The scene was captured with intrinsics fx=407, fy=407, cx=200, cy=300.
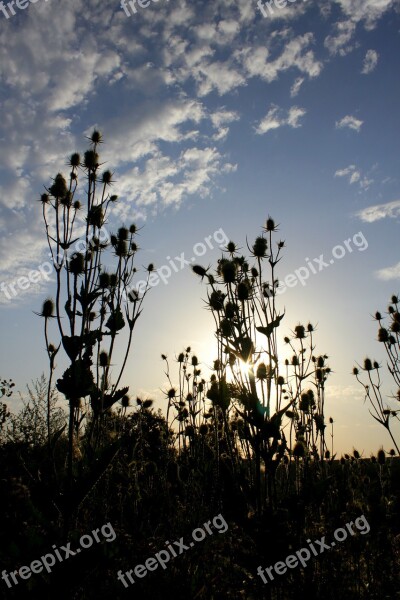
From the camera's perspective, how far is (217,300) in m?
5.73

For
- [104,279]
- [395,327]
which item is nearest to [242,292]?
[104,279]

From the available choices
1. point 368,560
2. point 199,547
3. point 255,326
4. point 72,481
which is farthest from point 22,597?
point 368,560

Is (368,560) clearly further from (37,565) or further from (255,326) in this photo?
(37,565)

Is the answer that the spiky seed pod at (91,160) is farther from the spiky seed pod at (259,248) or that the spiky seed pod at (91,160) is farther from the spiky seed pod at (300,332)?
the spiky seed pod at (300,332)

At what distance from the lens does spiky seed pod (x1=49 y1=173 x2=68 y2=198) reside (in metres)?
5.27

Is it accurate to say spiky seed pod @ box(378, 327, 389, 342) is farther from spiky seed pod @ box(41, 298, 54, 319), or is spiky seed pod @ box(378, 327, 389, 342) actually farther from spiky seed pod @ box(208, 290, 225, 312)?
spiky seed pod @ box(41, 298, 54, 319)

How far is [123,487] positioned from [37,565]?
4944mm

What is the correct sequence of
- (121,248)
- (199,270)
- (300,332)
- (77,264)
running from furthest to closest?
(300,332) → (199,270) → (121,248) → (77,264)

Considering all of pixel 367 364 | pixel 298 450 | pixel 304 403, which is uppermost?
pixel 367 364

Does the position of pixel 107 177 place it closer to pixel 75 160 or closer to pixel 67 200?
pixel 75 160

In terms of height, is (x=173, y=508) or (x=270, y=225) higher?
(x=270, y=225)

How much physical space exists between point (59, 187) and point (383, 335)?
784 centimetres

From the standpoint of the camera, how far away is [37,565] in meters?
2.94

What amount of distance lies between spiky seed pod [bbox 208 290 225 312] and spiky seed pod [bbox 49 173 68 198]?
2.40 meters
